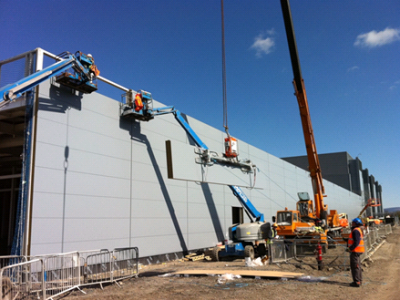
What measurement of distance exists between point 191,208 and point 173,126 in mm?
5480

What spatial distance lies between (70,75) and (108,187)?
210 inches

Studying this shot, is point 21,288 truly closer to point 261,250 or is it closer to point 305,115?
point 261,250

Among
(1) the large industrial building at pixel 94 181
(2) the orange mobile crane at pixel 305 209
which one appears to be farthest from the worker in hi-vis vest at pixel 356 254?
(1) the large industrial building at pixel 94 181

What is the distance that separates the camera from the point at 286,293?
9.66m

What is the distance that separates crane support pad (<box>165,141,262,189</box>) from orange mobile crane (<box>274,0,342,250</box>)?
4536 millimetres

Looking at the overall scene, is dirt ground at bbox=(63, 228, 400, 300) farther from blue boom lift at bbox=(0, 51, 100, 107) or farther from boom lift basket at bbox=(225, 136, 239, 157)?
blue boom lift at bbox=(0, 51, 100, 107)

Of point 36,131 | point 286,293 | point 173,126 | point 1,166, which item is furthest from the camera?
point 1,166

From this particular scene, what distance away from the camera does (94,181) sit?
14914mm

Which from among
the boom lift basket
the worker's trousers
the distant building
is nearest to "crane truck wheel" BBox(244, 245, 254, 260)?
the boom lift basket

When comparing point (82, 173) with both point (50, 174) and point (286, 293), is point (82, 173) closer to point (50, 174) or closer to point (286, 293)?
point (50, 174)

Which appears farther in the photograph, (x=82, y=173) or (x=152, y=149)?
(x=152, y=149)

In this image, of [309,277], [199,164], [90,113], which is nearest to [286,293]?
[309,277]

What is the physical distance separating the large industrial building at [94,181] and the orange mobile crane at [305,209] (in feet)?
9.92

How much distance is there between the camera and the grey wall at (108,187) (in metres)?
13.0
